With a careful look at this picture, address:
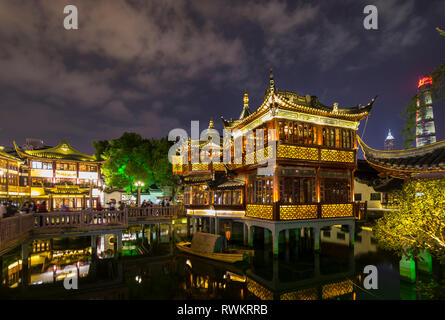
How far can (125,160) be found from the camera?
35750 millimetres

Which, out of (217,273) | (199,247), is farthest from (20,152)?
(217,273)

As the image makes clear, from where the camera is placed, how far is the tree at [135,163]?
34.9 metres

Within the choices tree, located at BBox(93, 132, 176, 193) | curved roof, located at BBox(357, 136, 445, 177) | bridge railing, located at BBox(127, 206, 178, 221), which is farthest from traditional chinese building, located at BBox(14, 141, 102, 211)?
curved roof, located at BBox(357, 136, 445, 177)

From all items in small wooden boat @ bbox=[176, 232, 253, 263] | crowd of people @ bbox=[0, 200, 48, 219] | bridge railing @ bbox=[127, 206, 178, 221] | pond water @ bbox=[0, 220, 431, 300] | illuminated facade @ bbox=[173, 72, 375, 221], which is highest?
illuminated facade @ bbox=[173, 72, 375, 221]

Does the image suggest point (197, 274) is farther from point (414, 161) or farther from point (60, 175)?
point (60, 175)

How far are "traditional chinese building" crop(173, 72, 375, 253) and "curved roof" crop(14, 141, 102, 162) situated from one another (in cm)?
2458

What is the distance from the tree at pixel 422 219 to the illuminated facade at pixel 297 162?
23.0 feet

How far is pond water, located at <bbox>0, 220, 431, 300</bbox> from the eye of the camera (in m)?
10.4

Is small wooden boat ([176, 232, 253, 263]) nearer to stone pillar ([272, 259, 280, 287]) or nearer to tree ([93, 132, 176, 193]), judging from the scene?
stone pillar ([272, 259, 280, 287])

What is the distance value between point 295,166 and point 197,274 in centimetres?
880

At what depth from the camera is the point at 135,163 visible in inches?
1395

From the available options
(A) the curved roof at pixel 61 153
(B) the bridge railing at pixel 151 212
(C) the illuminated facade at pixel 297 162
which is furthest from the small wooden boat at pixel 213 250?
(A) the curved roof at pixel 61 153

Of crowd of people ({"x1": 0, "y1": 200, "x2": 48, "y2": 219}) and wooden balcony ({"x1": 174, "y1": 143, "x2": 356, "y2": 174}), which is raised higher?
wooden balcony ({"x1": 174, "y1": 143, "x2": 356, "y2": 174})
